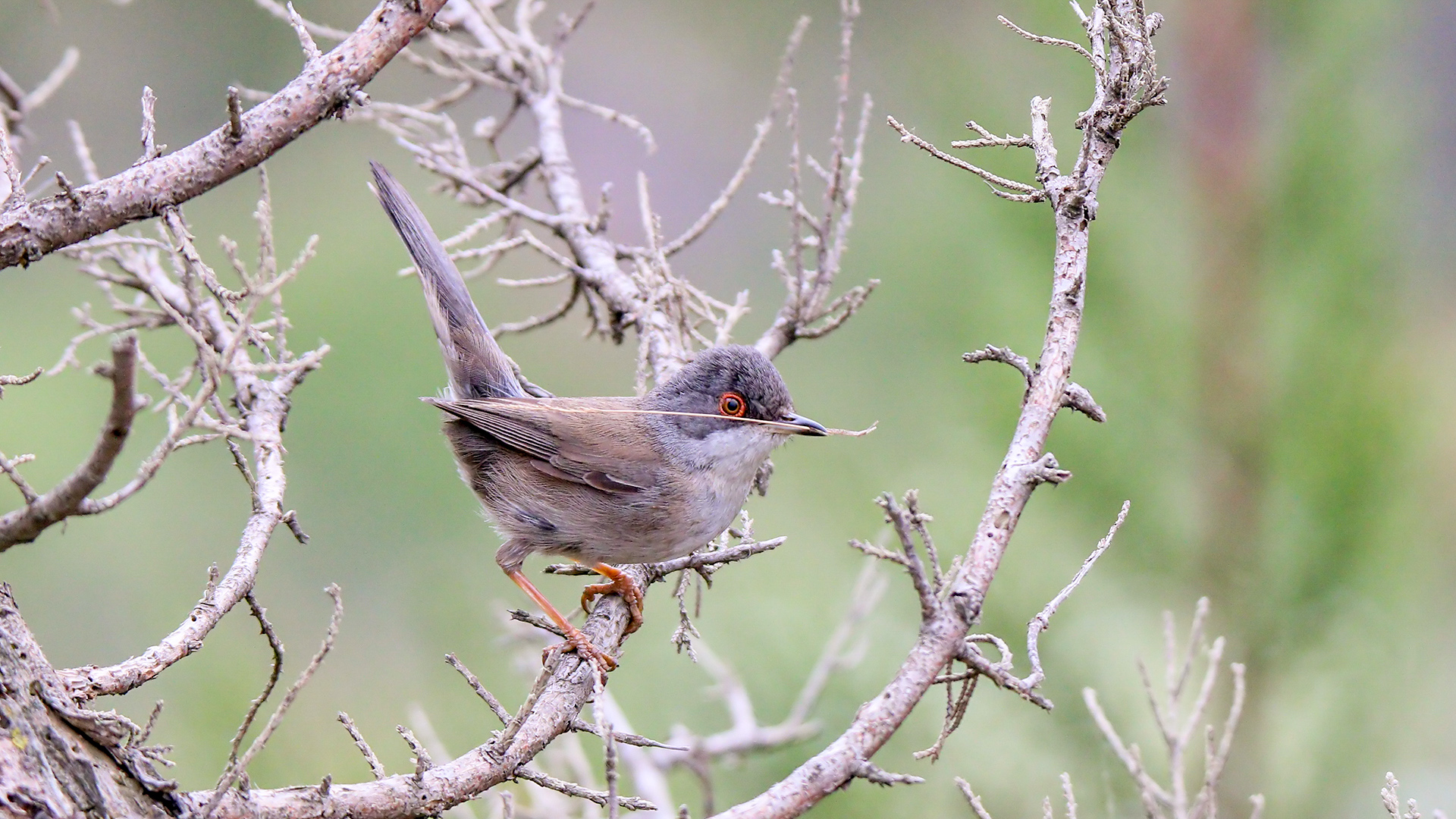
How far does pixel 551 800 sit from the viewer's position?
441 cm

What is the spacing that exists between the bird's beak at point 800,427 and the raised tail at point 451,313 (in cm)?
123

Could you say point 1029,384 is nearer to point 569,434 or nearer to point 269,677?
point 269,677

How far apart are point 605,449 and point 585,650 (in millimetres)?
1055

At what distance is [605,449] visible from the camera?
3.90 meters

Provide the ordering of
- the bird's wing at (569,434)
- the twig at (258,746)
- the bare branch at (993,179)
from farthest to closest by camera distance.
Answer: the bird's wing at (569,434) → the bare branch at (993,179) → the twig at (258,746)

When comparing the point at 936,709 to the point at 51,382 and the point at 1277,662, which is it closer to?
the point at 1277,662

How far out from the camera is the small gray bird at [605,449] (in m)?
3.61

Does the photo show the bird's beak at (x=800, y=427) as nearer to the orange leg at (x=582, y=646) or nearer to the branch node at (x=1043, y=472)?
the orange leg at (x=582, y=646)

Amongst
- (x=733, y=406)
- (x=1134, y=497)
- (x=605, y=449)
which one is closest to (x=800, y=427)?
(x=733, y=406)

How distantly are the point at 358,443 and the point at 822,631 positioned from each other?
809 centimetres

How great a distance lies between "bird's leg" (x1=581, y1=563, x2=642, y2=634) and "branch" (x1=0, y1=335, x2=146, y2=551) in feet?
7.15

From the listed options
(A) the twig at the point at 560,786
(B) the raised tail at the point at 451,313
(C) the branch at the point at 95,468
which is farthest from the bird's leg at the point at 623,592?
(C) the branch at the point at 95,468

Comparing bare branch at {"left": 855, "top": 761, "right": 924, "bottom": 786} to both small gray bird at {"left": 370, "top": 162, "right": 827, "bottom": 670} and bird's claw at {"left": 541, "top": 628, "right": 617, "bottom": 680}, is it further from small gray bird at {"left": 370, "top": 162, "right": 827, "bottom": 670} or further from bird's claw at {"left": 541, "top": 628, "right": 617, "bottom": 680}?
small gray bird at {"left": 370, "top": 162, "right": 827, "bottom": 670}

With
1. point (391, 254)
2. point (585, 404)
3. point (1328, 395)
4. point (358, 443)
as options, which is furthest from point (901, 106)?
point (585, 404)
